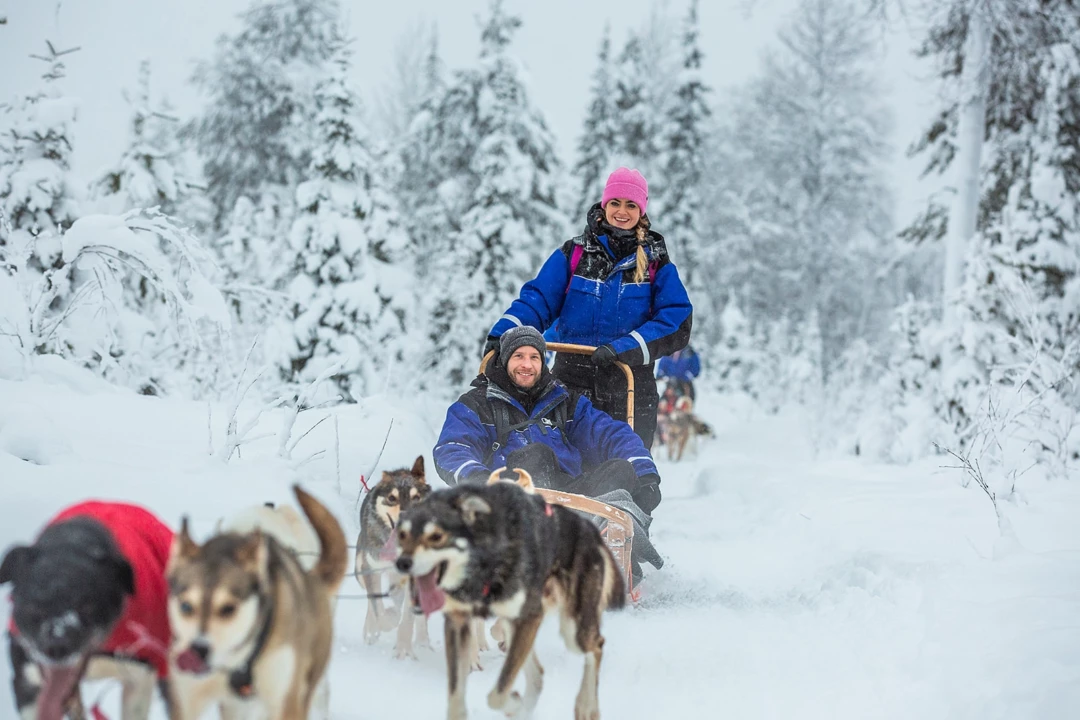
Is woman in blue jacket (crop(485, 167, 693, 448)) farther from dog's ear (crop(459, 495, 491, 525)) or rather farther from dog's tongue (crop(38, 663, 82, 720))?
dog's tongue (crop(38, 663, 82, 720))

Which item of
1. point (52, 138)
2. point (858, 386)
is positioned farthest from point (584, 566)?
point (858, 386)

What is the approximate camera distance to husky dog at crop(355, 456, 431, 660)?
10.2 ft

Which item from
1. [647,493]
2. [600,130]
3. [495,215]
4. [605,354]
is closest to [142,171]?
[495,215]

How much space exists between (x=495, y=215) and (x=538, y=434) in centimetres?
1282

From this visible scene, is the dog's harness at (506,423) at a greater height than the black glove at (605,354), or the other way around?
the black glove at (605,354)

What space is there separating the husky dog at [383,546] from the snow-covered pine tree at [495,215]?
12869 mm

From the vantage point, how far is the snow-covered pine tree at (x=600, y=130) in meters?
24.6

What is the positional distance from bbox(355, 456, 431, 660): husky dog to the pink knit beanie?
256 centimetres

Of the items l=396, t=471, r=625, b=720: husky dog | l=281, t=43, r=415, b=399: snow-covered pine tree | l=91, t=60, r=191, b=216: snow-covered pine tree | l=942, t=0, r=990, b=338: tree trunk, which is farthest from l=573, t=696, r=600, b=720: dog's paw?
l=91, t=60, r=191, b=216: snow-covered pine tree

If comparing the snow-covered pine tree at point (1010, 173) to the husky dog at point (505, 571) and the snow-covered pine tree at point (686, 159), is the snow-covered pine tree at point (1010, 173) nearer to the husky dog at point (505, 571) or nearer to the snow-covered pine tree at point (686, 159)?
the husky dog at point (505, 571)

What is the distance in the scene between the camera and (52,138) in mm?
8711

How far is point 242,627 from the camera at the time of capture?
135 centimetres

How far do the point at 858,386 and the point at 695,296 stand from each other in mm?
10077

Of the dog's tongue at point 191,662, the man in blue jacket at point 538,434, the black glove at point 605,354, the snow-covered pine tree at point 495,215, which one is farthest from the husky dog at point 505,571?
the snow-covered pine tree at point 495,215
